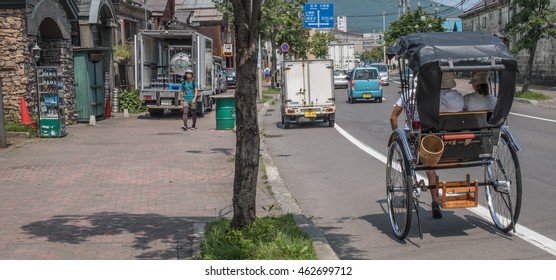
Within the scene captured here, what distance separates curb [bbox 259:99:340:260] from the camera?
6.84 meters

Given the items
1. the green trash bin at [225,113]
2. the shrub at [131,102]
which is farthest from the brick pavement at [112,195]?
the shrub at [131,102]

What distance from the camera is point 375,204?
10078 mm

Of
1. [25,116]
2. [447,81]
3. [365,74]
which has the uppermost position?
[365,74]

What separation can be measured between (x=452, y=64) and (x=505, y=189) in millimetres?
1550

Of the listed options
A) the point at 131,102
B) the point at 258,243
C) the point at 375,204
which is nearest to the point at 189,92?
the point at 131,102

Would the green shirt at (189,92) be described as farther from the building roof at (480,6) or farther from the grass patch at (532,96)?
the building roof at (480,6)

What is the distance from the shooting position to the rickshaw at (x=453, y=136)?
738cm

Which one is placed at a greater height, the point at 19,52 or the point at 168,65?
the point at 19,52

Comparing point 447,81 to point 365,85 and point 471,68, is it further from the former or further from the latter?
point 365,85

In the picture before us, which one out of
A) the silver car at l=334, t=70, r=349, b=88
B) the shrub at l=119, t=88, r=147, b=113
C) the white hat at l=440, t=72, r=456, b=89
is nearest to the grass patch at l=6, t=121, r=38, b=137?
the shrub at l=119, t=88, r=147, b=113

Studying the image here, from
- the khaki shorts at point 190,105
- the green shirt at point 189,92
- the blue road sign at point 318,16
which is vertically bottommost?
the khaki shorts at point 190,105

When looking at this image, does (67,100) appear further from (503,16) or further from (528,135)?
(503,16)

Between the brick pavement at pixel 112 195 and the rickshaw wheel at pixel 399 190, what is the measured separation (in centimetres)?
173

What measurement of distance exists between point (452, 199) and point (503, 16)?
5558cm
